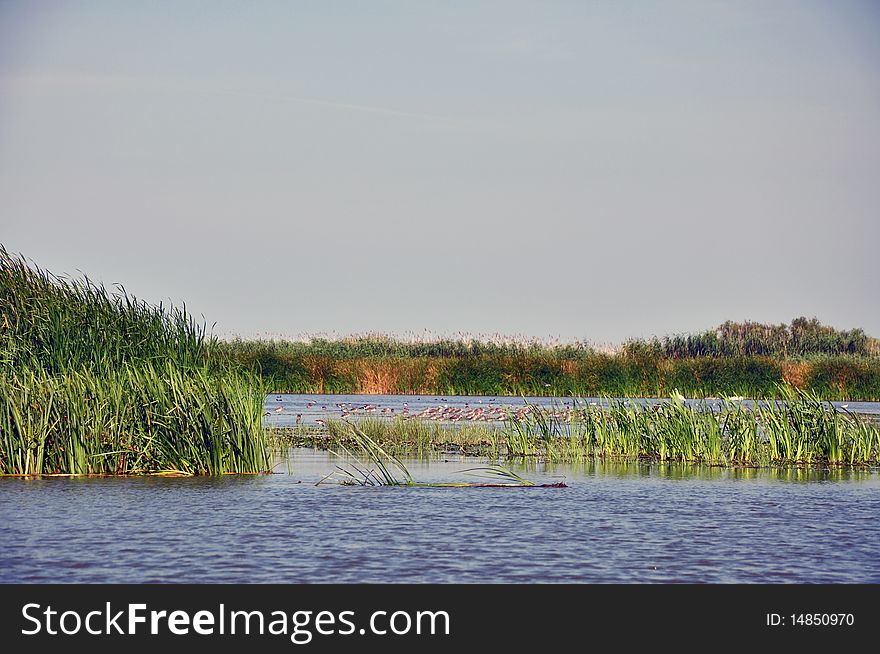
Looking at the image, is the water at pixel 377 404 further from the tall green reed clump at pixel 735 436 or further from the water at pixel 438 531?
the water at pixel 438 531

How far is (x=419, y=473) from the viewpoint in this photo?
21016mm

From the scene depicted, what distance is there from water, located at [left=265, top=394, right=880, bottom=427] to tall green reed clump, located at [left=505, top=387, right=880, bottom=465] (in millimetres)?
8889

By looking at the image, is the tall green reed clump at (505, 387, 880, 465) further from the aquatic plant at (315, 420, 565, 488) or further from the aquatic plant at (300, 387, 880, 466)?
the aquatic plant at (315, 420, 565, 488)

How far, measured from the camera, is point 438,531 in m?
15.4

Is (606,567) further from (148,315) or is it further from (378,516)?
(148,315)

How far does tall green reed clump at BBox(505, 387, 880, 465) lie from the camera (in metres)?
21.9

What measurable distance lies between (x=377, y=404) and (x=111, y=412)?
21456mm

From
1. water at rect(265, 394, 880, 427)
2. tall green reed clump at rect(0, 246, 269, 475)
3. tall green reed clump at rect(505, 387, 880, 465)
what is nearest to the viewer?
tall green reed clump at rect(0, 246, 269, 475)

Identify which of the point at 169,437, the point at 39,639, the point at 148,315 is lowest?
the point at 39,639

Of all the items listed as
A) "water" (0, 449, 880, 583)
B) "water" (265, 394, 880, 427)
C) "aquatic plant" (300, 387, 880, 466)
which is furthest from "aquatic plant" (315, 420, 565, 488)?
"water" (265, 394, 880, 427)

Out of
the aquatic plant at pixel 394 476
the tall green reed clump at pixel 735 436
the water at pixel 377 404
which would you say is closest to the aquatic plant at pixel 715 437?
the tall green reed clump at pixel 735 436

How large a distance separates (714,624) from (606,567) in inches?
83.3

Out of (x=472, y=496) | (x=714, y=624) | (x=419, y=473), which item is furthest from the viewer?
(x=419, y=473)

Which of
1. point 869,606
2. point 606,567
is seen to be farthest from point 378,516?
point 869,606
